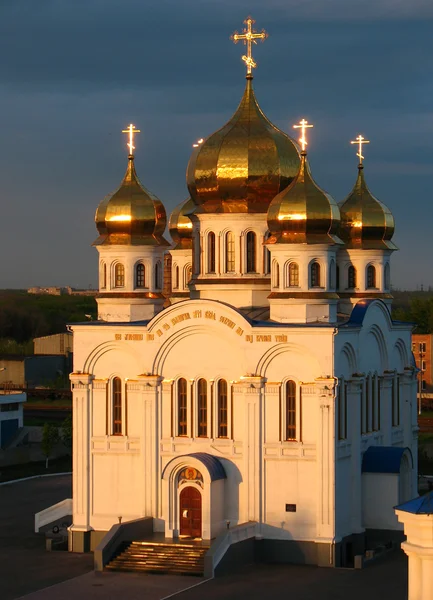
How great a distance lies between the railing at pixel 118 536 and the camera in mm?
33406

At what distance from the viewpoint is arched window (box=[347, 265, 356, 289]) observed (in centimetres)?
4003

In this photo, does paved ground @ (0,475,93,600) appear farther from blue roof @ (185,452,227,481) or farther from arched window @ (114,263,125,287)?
arched window @ (114,263,125,287)

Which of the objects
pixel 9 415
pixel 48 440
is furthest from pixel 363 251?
pixel 9 415

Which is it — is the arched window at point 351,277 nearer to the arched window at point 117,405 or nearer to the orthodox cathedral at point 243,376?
the orthodox cathedral at point 243,376

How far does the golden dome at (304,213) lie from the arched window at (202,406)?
354 cm

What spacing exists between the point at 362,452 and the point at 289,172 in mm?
6791

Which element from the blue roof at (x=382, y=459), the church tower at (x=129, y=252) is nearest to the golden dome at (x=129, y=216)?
the church tower at (x=129, y=252)

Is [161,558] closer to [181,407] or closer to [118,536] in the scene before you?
[118,536]

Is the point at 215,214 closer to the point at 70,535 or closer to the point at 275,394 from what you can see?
the point at 275,394

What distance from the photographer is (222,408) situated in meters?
35.2

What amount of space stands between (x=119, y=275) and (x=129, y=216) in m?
1.43

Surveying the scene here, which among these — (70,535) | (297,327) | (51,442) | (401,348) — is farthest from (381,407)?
(51,442)

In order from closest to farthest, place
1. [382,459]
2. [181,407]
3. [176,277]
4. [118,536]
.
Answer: [118,536] → [181,407] → [382,459] → [176,277]

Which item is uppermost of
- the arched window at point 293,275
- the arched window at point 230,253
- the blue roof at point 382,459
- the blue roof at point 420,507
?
the arched window at point 230,253
